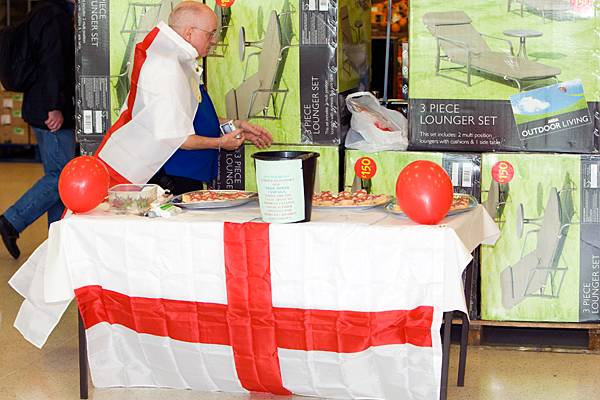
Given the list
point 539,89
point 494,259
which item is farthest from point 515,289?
point 539,89

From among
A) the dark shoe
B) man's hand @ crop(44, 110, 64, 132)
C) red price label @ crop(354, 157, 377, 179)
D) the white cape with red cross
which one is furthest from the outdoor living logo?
the dark shoe

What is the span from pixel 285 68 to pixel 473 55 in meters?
0.83

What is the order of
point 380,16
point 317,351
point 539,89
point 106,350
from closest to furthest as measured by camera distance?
point 317,351, point 106,350, point 539,89, point 380,16

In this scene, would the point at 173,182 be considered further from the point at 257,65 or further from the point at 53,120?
the point at 53,120

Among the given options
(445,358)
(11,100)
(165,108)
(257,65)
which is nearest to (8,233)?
(257,65)

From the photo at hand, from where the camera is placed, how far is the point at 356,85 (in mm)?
4930

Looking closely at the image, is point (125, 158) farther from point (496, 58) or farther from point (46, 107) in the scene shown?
point (46, 107)

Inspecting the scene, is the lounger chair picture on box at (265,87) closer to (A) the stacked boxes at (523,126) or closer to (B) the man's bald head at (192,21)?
(B) the man's bald head at (192,21)

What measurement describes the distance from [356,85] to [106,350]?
6.44ft

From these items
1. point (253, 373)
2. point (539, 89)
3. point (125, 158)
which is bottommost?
point (253, 373)

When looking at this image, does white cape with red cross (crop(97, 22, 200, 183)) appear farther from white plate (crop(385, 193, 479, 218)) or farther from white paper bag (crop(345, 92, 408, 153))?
white plate (crop(385, 193, 479, 218))

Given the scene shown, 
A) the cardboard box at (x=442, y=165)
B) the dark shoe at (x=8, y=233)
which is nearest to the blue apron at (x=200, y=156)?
the cardboard box at (x=442, y=165)

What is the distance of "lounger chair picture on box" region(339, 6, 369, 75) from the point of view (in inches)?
183

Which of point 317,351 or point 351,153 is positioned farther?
point 351,153
